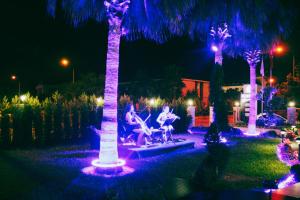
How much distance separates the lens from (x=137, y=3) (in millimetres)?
11312

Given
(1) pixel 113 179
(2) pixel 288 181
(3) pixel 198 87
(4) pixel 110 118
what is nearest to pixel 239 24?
(4) pixel 110 118

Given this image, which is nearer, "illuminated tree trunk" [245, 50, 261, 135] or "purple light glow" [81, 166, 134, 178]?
"purple light glow" [81, 166, 134, 178]

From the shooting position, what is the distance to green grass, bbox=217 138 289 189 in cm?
920

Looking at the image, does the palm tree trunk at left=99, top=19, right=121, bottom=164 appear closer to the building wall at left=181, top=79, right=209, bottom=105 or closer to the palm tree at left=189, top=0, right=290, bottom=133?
the palm tree at left=189, top=0, right=290, bottom=133

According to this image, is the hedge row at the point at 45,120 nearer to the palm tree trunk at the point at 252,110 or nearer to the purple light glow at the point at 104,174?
the purple light glow at the point at 104,174

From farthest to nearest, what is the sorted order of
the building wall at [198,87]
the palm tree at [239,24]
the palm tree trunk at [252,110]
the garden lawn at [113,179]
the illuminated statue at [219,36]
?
the building wall at [198,87] → the palm tree trunk at [252,110] → the illuminated statue at [219,36] → the palm tree at [239,24] → the garden lawn at [113,179]

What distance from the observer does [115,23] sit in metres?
10.5

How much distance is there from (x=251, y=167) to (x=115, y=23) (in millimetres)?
6148

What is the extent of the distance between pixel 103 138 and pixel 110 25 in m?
3.37

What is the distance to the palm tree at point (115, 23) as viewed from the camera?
10.2m

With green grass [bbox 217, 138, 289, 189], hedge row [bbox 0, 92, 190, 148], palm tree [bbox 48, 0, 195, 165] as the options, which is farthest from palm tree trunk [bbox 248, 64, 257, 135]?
palm tree [bbox 48, 0, 195, 165]

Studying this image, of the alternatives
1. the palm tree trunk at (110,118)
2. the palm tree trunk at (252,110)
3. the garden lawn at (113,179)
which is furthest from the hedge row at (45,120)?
the palm tree trunk at (252,110)

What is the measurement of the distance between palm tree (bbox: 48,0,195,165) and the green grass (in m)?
3.41

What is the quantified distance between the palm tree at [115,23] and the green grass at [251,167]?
3.41m
